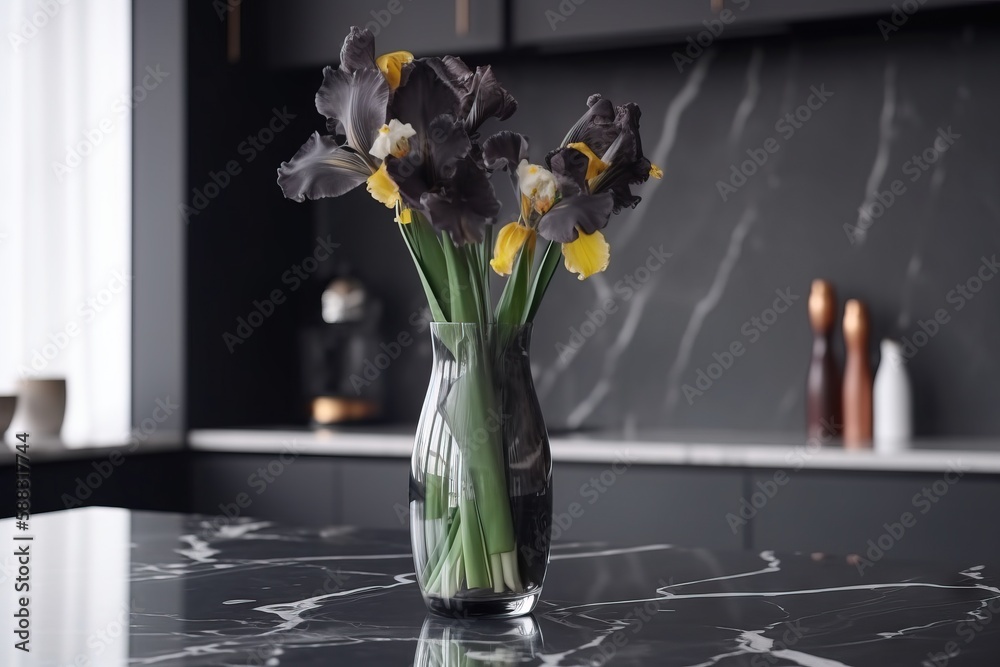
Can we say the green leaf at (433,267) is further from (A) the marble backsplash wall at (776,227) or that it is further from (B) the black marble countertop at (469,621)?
(A) the marble backsplash wall at (776,227)

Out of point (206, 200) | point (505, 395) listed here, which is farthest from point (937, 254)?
point (505, 395)

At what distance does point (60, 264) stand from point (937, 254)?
2.06 meters

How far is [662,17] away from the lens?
98.9 inches

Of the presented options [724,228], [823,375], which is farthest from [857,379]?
[724,228]

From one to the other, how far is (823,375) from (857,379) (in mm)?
90

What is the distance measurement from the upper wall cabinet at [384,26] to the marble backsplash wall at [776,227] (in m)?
0.31

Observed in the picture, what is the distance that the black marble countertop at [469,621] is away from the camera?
78 centimetres

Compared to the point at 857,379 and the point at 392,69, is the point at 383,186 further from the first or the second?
the point at 857,379

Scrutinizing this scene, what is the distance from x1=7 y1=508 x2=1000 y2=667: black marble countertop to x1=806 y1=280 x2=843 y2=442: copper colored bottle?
1.42 meters

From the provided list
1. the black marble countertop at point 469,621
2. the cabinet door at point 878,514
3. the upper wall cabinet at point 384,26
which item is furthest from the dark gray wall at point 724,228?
the black marble countertop at point 469,621

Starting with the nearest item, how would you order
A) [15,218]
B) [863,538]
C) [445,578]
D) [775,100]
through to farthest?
[445,578] < [863,538] < [15,218] < [775,100]

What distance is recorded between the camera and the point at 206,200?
287 cm

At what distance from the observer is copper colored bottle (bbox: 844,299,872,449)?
246 cm

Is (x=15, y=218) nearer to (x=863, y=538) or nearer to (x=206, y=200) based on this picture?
(x=206, y=200)
